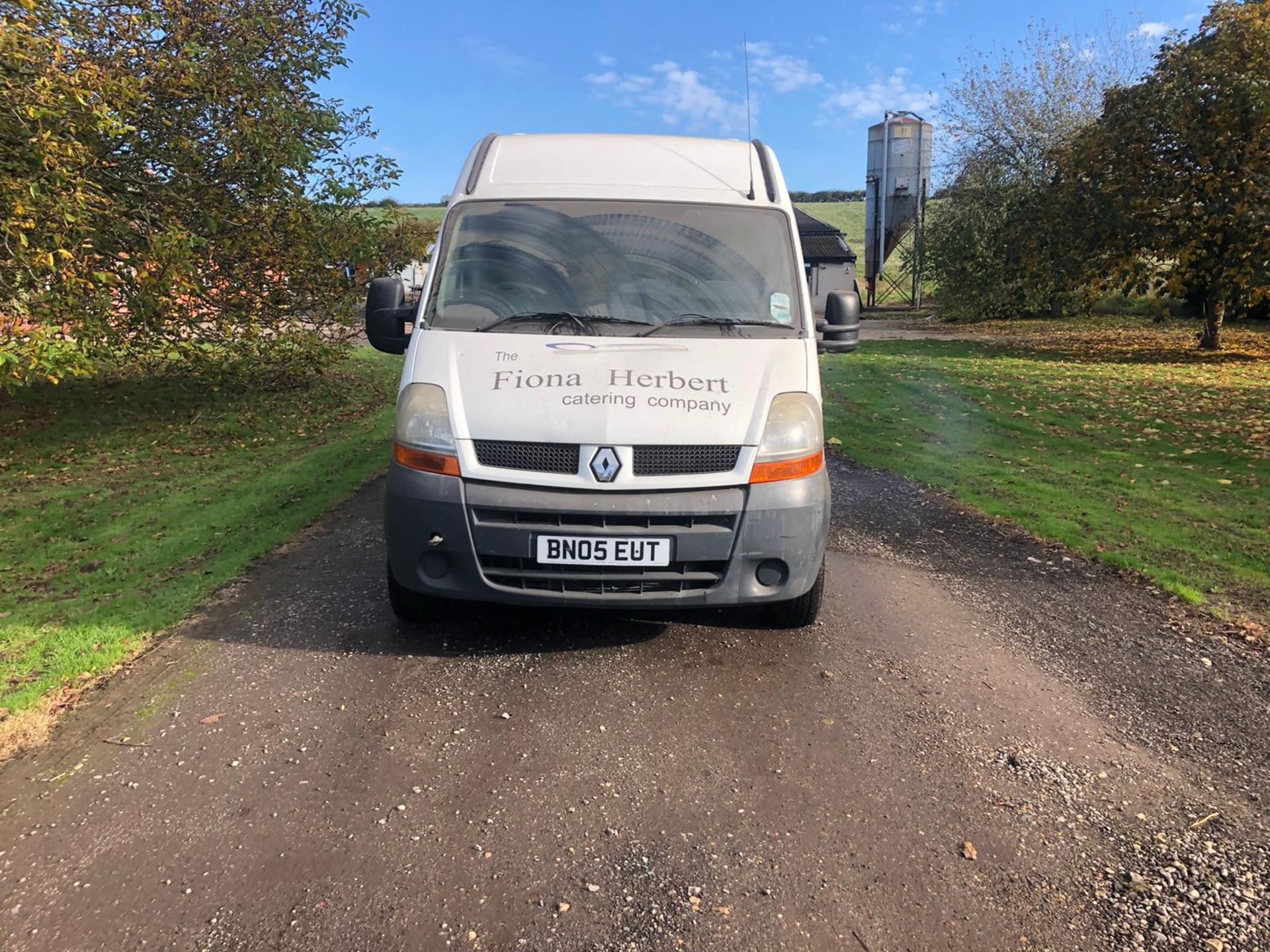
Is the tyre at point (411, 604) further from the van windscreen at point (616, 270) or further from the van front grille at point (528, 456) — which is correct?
the van windscreen at point (616, 270)

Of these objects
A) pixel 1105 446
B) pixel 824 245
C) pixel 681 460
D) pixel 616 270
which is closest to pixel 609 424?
pixel 681 460

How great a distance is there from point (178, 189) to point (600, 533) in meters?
9.60

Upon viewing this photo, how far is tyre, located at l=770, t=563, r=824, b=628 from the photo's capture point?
4500mm

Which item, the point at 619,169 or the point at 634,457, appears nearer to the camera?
the point at 634,457

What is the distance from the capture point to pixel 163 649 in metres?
4.39

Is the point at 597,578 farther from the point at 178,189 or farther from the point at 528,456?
the point at 178,189

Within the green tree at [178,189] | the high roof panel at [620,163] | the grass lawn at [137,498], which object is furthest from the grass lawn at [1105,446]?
the green tree at [178,189]

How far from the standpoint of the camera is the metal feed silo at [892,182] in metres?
47.7

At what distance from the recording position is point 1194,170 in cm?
1822

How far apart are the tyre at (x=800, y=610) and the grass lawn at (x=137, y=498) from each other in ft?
11.2

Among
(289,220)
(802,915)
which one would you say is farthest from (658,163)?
(289,220)

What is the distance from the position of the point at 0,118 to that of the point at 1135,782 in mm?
8990

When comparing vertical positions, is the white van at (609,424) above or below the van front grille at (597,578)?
above

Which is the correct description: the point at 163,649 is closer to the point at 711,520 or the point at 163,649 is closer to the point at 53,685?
the point at 53,685
